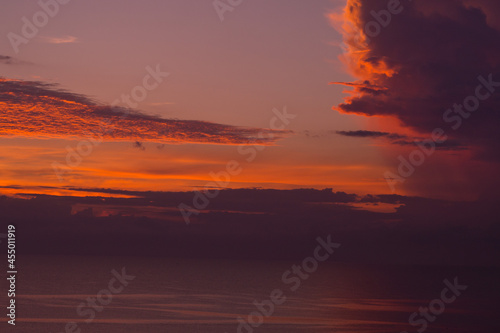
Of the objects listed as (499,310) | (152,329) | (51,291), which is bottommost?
(152,329)

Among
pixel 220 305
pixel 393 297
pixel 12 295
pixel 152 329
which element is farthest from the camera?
pixel 393 297

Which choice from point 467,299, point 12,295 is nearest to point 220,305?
point 12,295

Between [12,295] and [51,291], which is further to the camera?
[51,291]

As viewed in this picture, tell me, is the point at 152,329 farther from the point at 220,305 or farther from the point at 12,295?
the point at 12,295

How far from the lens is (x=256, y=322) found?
82812mm

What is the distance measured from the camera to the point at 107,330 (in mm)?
75750

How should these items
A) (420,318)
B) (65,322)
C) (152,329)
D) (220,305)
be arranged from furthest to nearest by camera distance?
(220,305) → (420,318) → (65,322) → (152,329)

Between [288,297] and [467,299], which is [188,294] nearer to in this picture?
[288,297]

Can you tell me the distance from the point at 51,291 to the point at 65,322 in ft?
176

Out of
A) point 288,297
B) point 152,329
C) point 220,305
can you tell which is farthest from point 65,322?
point 288,297

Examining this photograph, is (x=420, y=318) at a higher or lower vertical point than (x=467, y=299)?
lower

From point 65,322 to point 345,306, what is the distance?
163ft
